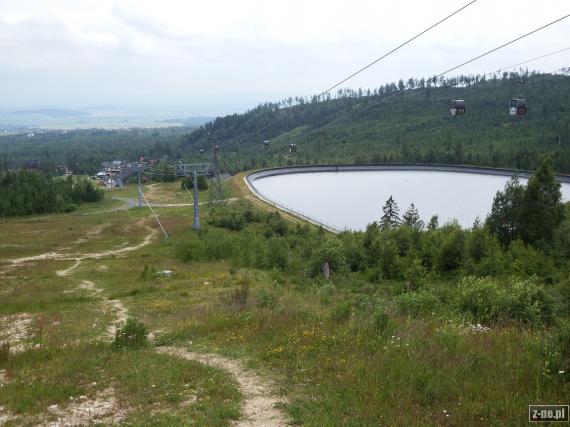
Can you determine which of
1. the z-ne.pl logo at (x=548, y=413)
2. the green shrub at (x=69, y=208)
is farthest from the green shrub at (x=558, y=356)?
the green shrub at (x=69, y=208)

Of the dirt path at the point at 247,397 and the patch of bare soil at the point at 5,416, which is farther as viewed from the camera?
the patch of bare soil at the point at 5,416

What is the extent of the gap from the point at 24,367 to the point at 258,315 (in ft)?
21.4

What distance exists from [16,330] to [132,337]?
725 cm

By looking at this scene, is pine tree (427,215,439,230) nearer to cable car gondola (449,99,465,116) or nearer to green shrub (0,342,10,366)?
cable car gondola (449,99,465,116)

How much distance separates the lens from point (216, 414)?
8609mm

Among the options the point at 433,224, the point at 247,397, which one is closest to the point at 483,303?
the point at 247,397

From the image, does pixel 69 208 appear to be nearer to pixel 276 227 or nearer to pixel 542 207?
pixel 276 227

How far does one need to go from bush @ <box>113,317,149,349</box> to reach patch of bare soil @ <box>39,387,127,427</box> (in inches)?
138

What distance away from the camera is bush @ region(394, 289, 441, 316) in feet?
49.7

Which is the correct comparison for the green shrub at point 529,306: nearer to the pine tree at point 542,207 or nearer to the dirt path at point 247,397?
the dirt path at point 247,397

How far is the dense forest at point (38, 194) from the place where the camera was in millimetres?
102000

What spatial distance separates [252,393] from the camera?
9.73m

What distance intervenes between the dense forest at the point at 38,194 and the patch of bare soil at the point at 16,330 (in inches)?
3544

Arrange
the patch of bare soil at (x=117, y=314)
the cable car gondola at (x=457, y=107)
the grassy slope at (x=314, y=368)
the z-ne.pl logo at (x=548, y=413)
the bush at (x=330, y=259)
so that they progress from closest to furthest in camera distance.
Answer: the z-ne.pl logo at (x=548, y=413) → the grassy slope at (x=314, y=368) → the patch of bare soil at (x=117, y=314) → the cable car gondola at (x=457, y=107) → the bush at (x=330, y=259)
